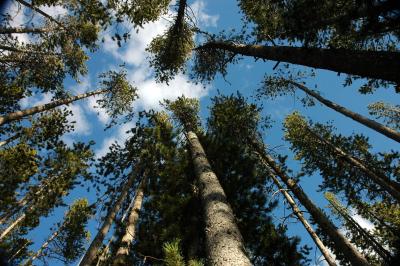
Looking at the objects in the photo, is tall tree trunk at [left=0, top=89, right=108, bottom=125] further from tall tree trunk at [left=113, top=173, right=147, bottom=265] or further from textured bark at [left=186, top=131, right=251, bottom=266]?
textured bark at [left=186, top=131, right=251, bottom=266]

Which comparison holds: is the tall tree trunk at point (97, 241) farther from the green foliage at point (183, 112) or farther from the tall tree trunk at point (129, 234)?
the green foliage at point (183, 112)

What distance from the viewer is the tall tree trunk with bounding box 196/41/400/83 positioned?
387 centimetres

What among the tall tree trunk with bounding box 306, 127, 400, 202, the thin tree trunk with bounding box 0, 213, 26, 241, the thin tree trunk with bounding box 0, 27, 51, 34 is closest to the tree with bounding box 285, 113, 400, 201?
the tall tree trunk with bounding box 306, 127, 400, 202

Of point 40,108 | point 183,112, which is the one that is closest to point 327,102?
point 183,112

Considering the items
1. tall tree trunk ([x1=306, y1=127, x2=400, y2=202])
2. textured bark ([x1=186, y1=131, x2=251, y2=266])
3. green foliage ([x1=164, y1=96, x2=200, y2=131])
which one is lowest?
textured bark ([x1=186, y1=131, x2=251, y2=266])

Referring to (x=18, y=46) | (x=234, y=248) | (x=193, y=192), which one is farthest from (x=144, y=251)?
(x=18, y=46)

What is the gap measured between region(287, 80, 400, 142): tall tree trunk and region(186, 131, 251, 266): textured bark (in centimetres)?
634

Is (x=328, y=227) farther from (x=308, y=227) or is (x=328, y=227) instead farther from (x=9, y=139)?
(x=9, y=139)

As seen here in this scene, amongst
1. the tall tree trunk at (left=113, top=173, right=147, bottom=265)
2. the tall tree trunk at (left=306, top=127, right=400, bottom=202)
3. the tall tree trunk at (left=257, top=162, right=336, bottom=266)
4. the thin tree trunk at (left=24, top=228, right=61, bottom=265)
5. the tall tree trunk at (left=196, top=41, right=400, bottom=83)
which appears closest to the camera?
the tall tree trunk at (left=196, top=41, right=400, bottom=83)

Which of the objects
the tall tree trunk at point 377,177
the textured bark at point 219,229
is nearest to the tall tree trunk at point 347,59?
the textured bark at point 219,229

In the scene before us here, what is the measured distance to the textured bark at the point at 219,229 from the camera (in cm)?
481

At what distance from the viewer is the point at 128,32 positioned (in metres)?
7.98

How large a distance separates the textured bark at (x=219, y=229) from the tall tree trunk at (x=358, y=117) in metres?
6.34

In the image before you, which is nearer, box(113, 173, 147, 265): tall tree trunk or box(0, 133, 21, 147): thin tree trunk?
box(113, 173, 147, 265): tall tree trunk
